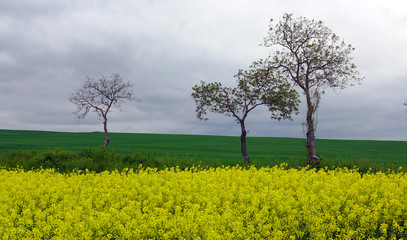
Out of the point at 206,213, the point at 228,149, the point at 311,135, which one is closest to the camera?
the point at 206,213

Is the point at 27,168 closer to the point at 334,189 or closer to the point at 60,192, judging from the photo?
the point at 60,192

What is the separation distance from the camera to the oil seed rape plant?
5.45m

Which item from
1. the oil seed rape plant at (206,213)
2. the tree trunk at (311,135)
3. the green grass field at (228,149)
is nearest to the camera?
the oil seed rape plant at (206,213)

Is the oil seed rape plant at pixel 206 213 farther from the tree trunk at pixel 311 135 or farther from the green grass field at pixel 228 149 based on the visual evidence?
the green grass field at pixel 228 149

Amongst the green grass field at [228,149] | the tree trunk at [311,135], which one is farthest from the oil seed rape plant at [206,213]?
the green grass field at [228,149]

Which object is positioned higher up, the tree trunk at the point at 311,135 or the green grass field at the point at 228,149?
the tree trunk at the point at 311,135

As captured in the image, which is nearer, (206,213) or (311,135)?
(206,213)

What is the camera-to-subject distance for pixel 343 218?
670 centimetres

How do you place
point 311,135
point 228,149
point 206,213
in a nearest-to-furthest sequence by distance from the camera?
point 206,213 < point 311,135 < point 228,149

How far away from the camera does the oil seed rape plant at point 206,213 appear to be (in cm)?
545

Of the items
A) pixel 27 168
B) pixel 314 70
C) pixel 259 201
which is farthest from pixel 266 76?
pixel 259 201

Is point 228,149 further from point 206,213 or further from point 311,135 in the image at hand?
point 206,213

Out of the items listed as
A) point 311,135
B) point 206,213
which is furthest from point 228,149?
point 206,213

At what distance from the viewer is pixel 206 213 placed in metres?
6.16
